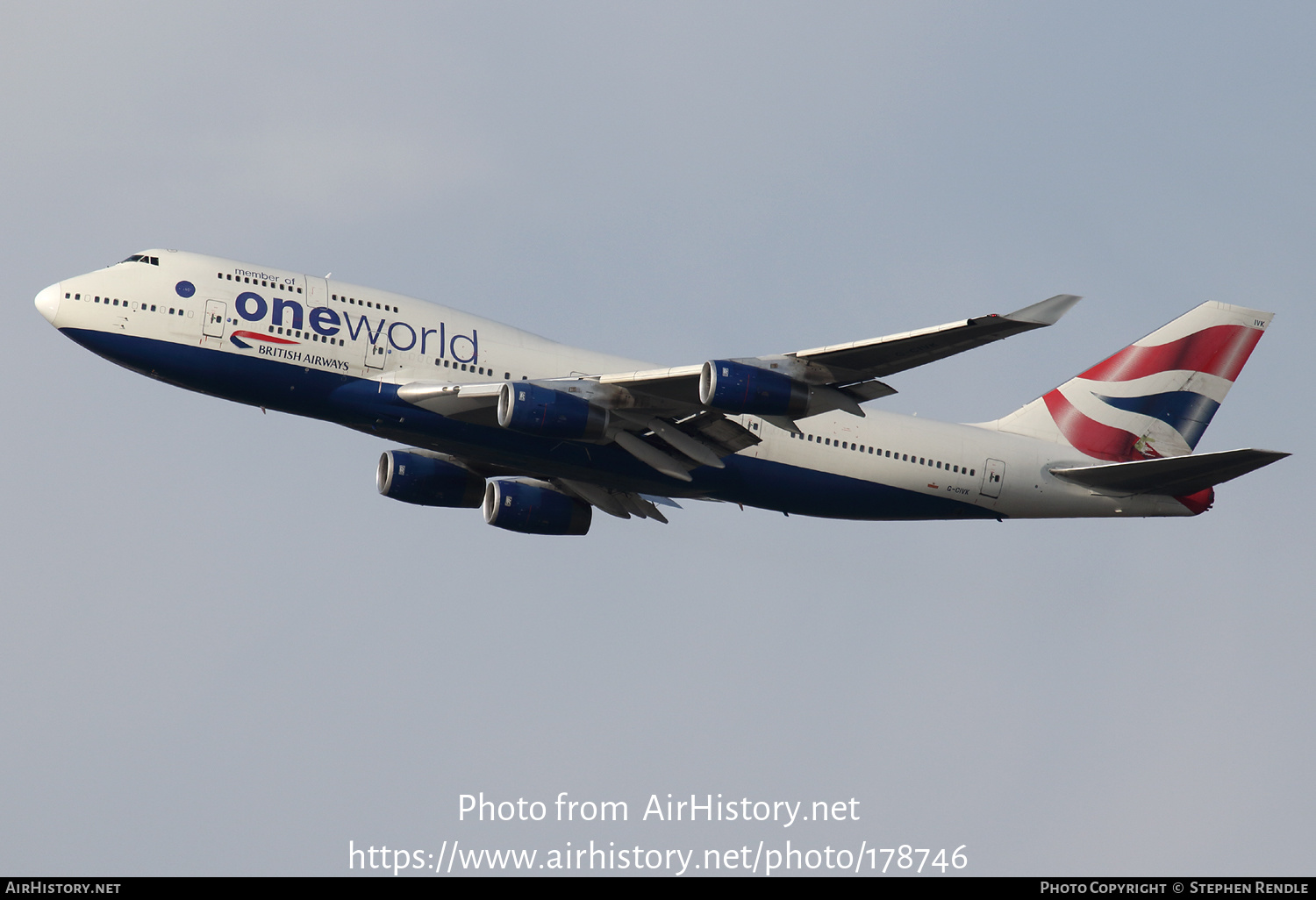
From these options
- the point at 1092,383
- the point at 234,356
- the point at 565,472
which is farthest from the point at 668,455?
the point at 1092,383

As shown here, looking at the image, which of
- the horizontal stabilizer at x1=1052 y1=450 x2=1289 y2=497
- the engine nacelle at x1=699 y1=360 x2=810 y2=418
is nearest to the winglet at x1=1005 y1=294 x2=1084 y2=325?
the engine nacelle at x1=699 y1=360 x2=810 y2=418

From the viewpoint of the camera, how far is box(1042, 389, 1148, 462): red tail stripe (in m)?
46.5

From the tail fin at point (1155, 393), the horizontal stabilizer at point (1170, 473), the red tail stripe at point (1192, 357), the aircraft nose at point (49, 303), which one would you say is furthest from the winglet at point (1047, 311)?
the aircraft nose at point (49, 303)

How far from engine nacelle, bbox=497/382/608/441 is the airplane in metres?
0.05

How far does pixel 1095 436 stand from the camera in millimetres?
46750

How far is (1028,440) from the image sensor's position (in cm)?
4569

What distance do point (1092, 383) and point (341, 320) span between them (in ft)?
80.0

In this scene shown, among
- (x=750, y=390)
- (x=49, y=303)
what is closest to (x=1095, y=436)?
(x=750, y=390)

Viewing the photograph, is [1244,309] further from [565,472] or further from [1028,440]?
[565,472]

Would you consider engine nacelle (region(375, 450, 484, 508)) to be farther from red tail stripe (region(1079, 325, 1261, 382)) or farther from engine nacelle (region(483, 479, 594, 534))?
red tail stripe (region(1079, 325, 1261, 382))

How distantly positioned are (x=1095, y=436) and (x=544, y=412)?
63.8 feet

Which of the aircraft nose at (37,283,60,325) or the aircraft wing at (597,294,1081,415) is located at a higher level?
the aircraft nose at (37,283,60,325)

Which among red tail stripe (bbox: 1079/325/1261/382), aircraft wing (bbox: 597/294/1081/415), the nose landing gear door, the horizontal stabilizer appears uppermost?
red tail stripe (bbox: 1079/325/1261/382)

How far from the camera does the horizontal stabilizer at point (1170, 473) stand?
40.4m
